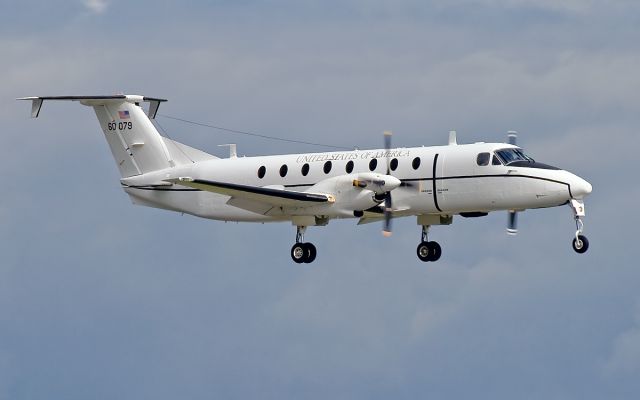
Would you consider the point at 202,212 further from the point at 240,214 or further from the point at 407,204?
the point at 407,204

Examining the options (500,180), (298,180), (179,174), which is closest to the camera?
(500,180)

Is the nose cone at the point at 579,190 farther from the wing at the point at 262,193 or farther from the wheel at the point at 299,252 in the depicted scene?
the wheel at the point at 299,252

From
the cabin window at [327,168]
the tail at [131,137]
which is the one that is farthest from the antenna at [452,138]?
the tail at [131,137]

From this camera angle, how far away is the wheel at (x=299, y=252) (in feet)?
155

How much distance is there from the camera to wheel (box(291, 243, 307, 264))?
47094 mm

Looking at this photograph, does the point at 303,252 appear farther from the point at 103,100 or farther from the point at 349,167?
the point at 103,100

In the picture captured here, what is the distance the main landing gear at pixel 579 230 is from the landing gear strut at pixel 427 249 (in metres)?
5.77

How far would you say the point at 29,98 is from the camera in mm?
49438

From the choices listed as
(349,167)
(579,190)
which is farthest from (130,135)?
(579,190)

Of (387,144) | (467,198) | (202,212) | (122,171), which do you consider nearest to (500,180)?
(467,198)

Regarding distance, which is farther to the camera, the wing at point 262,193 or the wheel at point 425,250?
the wheel at point 425,250

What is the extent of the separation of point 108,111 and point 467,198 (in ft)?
47.9

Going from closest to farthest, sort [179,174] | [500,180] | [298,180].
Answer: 1. [500,180]
2. [298,180]
3. [179,174]

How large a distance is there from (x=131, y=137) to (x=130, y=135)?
8cm
